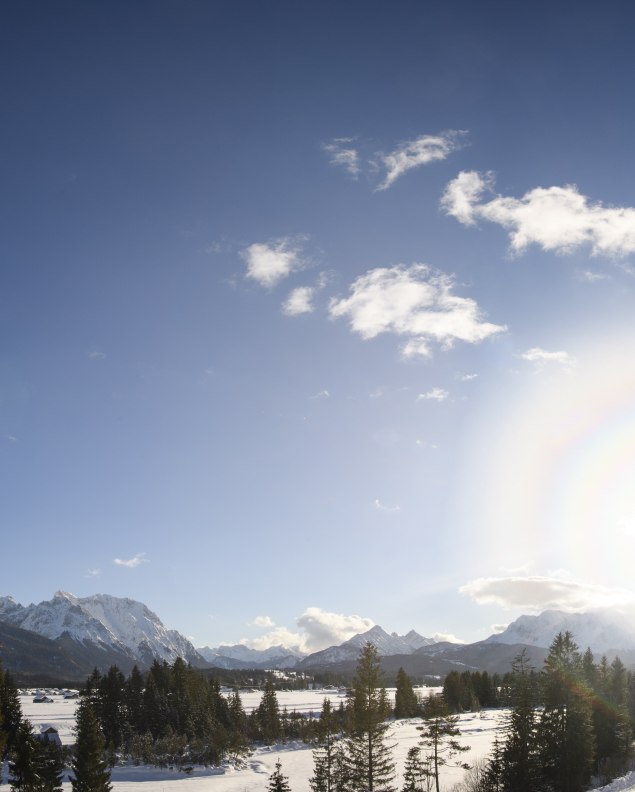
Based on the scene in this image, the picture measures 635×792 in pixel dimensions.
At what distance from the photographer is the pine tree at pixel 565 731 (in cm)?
5066

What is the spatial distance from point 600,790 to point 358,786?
1677 cm

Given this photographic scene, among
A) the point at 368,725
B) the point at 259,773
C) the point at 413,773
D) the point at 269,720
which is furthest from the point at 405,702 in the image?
the point at 368,725

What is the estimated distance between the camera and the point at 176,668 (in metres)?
114

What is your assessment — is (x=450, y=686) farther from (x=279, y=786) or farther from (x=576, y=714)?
(x=279, y=786)

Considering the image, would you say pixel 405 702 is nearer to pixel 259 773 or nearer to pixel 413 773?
pixel 259 773

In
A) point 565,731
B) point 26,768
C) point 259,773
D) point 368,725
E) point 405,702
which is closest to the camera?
point 368,725

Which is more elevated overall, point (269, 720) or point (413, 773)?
point (413, 773)

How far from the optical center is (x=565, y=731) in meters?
52.1

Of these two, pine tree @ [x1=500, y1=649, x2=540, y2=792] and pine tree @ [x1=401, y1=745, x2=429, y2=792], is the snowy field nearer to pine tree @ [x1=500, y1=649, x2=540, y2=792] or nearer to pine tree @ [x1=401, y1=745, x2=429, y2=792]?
pine tree @ [x1=401, y1=745, x2=429, y2=792]

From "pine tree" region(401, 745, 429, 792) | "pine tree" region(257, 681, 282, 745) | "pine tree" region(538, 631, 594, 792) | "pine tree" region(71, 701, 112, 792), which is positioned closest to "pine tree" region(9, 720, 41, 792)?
"pine tree" region(71, 701, 112, 792)

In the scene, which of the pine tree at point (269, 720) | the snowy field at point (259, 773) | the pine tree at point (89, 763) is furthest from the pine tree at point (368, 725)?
the pine tree at point (269, 720)

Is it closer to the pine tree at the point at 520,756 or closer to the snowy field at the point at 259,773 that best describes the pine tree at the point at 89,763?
the snowy field at the point at 259,773

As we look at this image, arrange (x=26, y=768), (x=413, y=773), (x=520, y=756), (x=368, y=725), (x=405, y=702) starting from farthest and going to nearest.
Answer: (x=405, y=702), (x=26, y=768), (x=413, y=773), (x=520, y=756), (x=368, y=725)

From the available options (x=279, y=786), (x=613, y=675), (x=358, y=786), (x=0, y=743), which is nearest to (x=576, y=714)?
(x=358, y=786)
